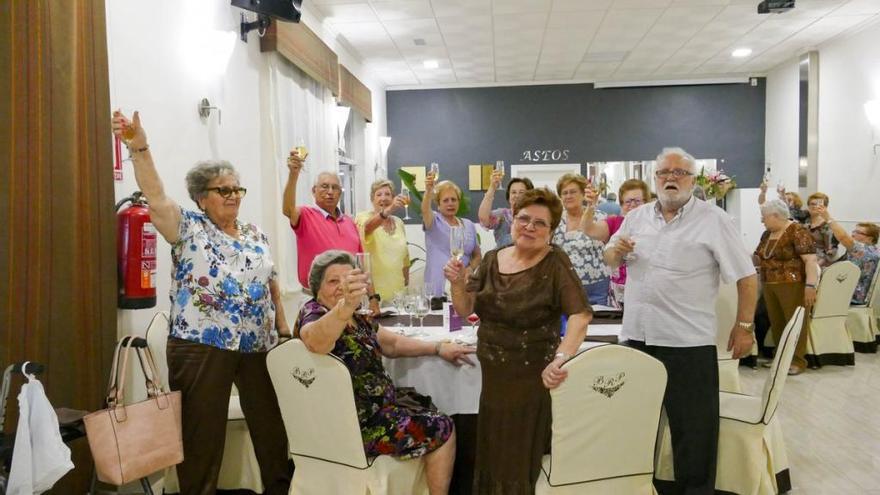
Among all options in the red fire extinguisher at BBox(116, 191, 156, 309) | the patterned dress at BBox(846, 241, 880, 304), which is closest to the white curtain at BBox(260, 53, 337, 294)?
the red fire extinguisher at BBox(116, 191, 156, 309)

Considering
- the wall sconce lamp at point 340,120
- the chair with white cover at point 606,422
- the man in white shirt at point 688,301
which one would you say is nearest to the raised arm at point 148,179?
the chair with white cover at point 606,422

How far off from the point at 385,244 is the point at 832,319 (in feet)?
13.5

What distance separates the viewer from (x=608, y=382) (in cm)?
208

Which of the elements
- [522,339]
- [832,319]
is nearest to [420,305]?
[522,339]

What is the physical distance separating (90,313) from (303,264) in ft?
4.78

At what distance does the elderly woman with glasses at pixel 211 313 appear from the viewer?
2.54 metres

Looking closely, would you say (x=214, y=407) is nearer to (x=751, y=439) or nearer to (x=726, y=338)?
(x=751, y=439)

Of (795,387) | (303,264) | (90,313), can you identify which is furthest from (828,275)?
(90,313)

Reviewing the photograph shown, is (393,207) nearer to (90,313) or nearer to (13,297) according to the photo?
(90,313)

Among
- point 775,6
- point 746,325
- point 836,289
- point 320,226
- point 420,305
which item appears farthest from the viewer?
point 775,6

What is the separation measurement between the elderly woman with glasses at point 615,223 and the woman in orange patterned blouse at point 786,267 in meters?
1.97

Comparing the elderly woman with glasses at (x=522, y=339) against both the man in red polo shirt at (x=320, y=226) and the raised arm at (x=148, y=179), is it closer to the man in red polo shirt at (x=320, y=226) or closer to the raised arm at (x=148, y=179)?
the raised arm at (x=148, y=179)

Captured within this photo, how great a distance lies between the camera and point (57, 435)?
6.35 feet

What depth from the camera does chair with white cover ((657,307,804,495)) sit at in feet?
9.03
